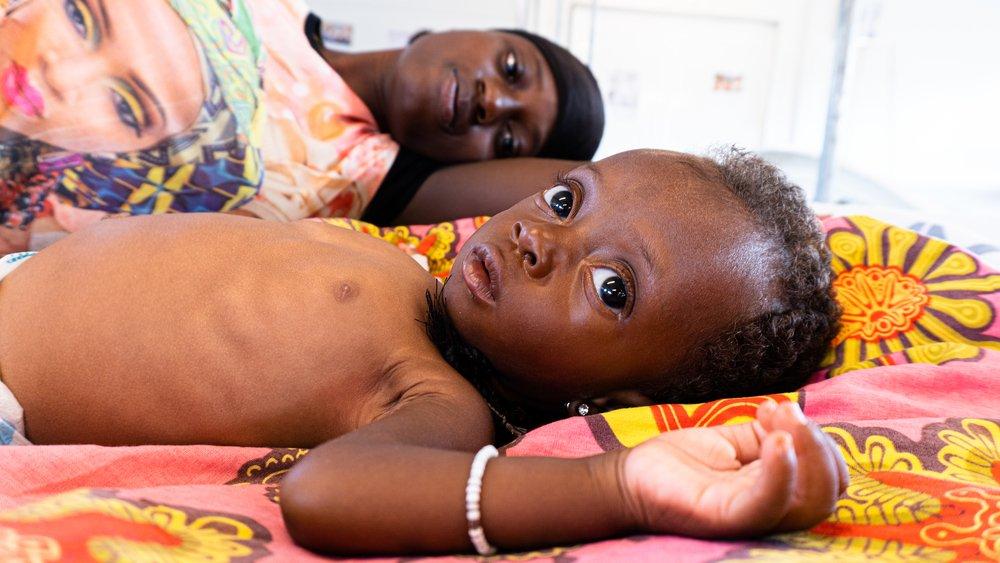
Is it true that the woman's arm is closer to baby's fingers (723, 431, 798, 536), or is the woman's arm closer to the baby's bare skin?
the baby's bare skin

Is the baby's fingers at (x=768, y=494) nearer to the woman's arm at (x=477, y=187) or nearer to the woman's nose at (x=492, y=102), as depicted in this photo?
the woman's arm at (x=477, y=187)

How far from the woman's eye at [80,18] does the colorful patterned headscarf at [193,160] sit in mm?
114

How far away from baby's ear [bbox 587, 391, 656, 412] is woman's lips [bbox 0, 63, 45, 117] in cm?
92

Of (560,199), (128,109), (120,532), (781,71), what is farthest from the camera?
(781,71)

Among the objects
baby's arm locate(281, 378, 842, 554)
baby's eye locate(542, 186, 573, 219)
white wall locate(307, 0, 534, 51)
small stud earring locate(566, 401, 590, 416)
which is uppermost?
white wall locate(307, 0, 534, 51)

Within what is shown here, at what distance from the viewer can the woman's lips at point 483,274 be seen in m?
0.99

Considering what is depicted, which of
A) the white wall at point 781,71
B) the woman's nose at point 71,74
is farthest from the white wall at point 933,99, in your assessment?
the woman's nose at point 71,74

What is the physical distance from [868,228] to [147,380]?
106cm

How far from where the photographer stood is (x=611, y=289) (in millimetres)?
952

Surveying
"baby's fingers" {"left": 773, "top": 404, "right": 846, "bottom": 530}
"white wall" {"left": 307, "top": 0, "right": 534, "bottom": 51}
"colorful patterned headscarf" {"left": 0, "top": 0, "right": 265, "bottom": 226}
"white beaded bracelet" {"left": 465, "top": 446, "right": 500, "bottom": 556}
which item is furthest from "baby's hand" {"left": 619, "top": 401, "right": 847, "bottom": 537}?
"white wall" {"left": 307, "top": 0, "right": 534, "bottom": 51}

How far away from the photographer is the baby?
3.12ft

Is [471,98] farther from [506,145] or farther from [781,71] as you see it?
[781,71]

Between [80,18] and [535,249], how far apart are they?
83 centimetres

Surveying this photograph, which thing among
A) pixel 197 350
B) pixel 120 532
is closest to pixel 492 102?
pixel 197 350
